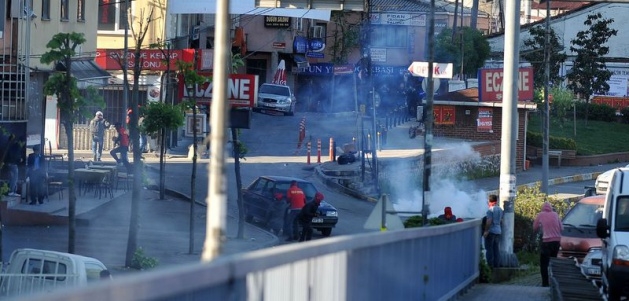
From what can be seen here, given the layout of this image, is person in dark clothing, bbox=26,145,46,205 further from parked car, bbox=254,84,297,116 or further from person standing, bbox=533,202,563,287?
parked car, bbox=254,84,297,116

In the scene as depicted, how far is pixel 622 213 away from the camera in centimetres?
1619

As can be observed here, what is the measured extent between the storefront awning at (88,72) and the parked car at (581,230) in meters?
18.5

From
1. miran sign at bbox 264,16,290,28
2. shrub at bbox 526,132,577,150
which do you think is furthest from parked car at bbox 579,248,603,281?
miran sign at bbox 264,16,290,28

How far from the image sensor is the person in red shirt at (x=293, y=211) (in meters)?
28.6

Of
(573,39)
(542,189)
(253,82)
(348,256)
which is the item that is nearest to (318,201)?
(253,82)

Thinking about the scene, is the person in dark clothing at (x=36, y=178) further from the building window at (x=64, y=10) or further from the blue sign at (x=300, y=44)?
the blue sign at (x=300, y=44)

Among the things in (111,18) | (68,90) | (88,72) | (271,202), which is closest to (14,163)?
(271,202)

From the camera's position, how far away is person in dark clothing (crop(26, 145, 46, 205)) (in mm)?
28688

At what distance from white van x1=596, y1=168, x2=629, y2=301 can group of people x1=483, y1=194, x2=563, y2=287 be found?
8.12ft

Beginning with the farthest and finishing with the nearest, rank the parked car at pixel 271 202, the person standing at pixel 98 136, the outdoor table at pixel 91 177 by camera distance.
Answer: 1. the person standing at pixel 98 136
2. the outdoor table at pixel 91 177
3. the parked car at pixel 271 202

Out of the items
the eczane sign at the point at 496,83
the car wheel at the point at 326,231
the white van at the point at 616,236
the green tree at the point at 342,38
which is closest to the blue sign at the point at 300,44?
the green tree at the point at 342,38

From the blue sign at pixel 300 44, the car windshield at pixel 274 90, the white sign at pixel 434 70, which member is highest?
the blue sign at pixel 300 44

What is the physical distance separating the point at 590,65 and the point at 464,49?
281 inches

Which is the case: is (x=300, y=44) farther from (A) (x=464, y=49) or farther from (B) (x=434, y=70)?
(B) (x=434, y=70)
